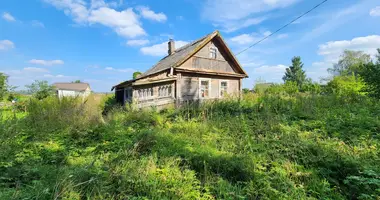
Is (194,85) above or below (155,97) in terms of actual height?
above

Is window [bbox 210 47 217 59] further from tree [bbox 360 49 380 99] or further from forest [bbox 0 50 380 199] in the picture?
tree [bbox 360 49 380 99]

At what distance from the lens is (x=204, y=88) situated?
13.9 meters

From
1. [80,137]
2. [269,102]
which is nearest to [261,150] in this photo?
[269,102]

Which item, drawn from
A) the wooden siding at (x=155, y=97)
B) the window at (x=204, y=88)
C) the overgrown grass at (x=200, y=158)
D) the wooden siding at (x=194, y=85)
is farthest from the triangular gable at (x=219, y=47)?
the overgrown grass at (x=200, y=158)

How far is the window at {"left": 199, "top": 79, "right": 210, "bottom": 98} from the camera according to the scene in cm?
1366

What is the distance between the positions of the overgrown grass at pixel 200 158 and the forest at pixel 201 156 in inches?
0.6

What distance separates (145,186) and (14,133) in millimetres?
3651

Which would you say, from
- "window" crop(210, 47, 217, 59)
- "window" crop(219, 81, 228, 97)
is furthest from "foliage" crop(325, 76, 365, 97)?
"window" crop(210, 47, 217, 59)

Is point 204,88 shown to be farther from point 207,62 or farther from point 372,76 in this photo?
point 372,76

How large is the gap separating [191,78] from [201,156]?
32.5ft

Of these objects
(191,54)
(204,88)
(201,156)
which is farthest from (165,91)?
(201,156)

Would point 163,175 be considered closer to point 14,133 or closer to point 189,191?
point 189,191

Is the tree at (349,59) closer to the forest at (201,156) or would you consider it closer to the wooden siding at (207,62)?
the wooden siding at (207,62)

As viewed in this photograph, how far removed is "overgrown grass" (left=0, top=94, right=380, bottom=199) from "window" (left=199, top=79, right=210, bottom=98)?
25.7ft
